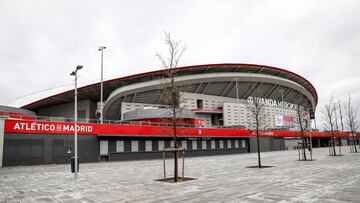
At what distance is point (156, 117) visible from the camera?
3791 centimetres

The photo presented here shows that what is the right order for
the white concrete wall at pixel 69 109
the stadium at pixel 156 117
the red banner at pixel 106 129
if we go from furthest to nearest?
the white concrete wall at pixel 69 109, the stadium at pixel 156 117, the red banner at pixel 106 129

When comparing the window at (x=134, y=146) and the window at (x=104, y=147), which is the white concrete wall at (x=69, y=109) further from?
the window at (x=104, y=147)

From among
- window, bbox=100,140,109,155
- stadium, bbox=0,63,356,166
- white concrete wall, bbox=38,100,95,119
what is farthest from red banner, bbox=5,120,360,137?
white concrete wall, bbox=38,100,95,119

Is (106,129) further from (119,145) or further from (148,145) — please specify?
(148,145)

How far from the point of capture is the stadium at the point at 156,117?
79.3 feet

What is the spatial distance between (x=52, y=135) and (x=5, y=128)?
3841 mm

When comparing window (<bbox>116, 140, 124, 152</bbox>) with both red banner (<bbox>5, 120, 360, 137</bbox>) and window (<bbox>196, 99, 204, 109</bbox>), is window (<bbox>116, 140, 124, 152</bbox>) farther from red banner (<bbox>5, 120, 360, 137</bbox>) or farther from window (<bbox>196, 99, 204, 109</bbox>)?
window (<bbox>196, 99, 204, 109</bbox>)

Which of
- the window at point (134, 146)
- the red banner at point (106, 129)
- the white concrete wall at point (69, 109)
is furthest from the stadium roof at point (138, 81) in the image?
the window at point (134, 146)

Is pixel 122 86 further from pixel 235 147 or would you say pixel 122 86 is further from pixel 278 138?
pixel 278 138

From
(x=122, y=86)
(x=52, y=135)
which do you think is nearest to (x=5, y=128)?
(x=52, y=135)

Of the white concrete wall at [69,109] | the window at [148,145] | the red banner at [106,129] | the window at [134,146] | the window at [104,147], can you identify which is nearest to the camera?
the red banner at [106,129]

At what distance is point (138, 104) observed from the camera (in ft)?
173

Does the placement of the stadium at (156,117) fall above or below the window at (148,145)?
above

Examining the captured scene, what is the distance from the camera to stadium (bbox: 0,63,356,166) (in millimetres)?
24172
